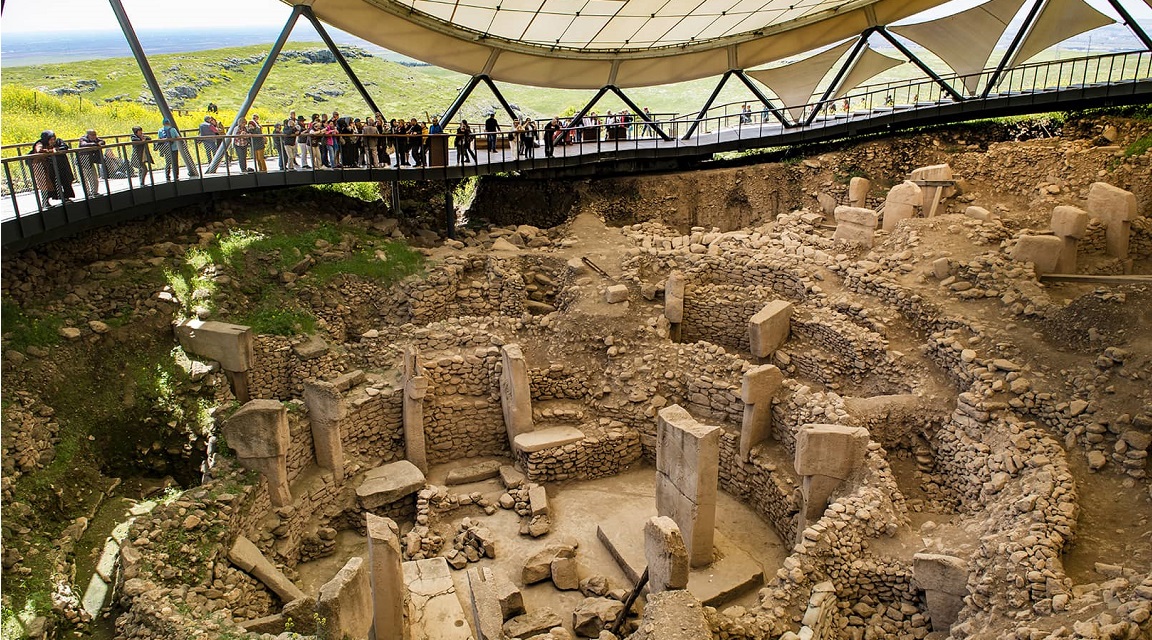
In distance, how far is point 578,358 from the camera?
47.0 ft

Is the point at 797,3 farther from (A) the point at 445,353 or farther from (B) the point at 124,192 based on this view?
(B) the point at 124,192

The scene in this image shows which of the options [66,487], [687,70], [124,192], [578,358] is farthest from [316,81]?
[66,487]

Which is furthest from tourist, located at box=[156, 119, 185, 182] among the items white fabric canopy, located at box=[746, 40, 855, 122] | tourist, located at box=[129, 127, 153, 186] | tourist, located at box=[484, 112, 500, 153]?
white fabric canopy, located at box=[746, 40, 855, 122]

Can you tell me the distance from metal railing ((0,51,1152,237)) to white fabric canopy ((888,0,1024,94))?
16.9 inches

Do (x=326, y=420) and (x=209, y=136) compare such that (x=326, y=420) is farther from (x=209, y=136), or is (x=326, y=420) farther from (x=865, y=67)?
(x=865, y=67)

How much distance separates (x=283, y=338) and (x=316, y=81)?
23392 mm

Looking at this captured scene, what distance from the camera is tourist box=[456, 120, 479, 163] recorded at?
18781mm

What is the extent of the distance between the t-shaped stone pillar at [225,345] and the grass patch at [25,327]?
1739 mm

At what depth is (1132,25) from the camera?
21.9m

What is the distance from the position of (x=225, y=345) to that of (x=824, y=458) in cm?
942

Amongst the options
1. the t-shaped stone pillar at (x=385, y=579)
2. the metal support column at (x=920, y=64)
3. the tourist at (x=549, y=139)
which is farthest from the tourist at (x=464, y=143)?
the metal support column at (x=920, y=64)

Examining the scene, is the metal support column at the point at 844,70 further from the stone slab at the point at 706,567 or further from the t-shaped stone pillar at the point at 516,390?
the stone slab at the point at 706,567

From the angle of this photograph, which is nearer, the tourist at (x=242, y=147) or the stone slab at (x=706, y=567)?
the stone slab at (x=706, y=567)

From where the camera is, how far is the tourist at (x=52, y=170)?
11.0 metres
